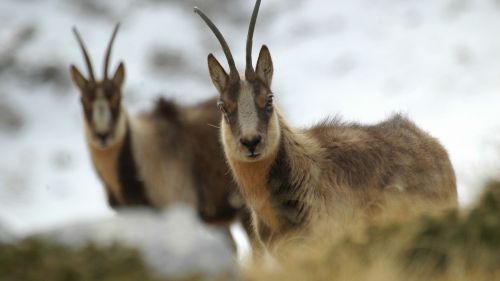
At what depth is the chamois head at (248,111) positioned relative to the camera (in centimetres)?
766

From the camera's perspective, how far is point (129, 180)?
12.5 meters

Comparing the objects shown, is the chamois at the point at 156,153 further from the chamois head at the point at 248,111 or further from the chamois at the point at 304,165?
the chamois at the point at 304,165

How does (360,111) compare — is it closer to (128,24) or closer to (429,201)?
(128,24)

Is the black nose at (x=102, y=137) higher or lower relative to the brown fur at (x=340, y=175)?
lower

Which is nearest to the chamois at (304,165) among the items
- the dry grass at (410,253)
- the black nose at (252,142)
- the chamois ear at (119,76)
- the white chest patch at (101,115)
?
the black nose at (252,142)

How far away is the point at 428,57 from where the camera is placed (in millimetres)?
23094

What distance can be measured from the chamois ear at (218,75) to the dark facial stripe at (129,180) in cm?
422

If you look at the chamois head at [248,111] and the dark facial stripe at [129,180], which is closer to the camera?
the chamois head at [248,111]

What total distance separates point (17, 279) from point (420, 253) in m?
2.16

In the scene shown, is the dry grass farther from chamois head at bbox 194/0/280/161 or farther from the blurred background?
the blurred background

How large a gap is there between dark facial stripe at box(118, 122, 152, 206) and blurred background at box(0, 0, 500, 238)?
227 inches

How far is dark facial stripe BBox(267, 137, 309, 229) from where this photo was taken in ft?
24.6

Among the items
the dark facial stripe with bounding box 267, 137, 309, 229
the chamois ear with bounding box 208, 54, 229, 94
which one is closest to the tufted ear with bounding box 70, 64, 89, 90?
the chamois ear with bounding box 208, 54, 229, 94

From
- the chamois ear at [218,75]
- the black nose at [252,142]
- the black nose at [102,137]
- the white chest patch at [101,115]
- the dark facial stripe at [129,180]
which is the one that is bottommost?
the dark facial stripe at [129,180]
